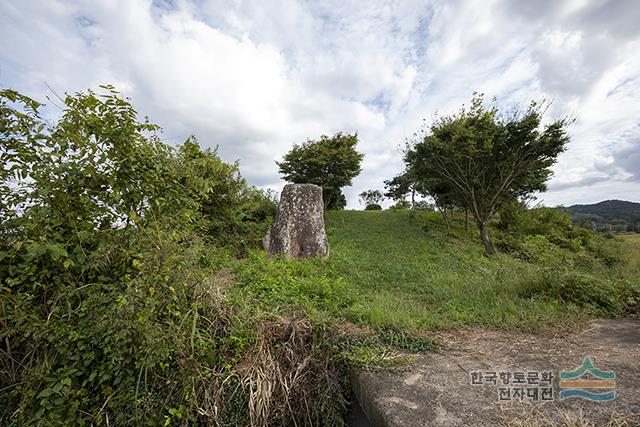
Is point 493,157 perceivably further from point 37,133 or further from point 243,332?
point 37,133

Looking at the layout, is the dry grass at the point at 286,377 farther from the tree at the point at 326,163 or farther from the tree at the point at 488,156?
the tree at the point at 326,163

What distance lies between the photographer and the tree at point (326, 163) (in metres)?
15.1

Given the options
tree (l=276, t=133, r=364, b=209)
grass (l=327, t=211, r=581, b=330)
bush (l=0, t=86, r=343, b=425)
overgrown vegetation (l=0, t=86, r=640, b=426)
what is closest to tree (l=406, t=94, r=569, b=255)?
grass (l=327, t=211, r=581, b=330)

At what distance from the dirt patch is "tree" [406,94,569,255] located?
7421 millimetres

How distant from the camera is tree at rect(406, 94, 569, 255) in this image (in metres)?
8.98

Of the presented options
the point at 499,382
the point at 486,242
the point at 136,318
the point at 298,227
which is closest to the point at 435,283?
the point at 499,382

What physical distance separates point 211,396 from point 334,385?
1032mm

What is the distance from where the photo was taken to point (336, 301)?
3861mm

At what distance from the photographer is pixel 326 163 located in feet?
49.5

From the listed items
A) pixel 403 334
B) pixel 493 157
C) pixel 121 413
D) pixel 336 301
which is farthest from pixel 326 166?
pixel 121 413

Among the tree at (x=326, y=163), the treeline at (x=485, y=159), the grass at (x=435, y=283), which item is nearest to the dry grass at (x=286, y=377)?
the grass at (x=435, y=283)

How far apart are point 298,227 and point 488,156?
7316 mm

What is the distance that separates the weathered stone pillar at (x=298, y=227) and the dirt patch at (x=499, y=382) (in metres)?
4.60

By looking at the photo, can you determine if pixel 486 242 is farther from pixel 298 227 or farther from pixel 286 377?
pixel 286 377
